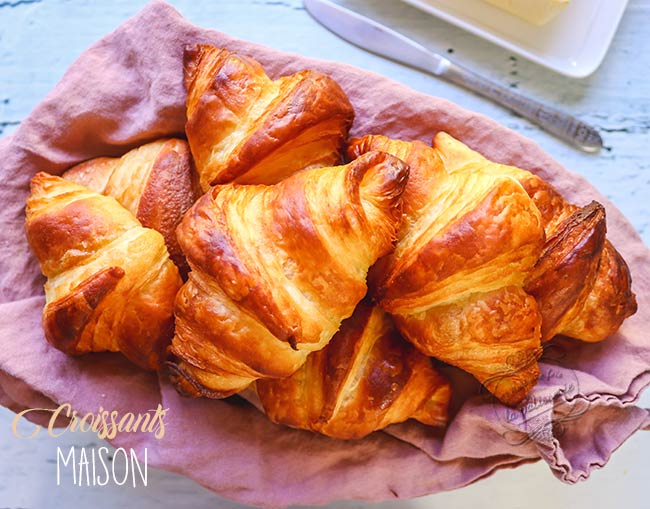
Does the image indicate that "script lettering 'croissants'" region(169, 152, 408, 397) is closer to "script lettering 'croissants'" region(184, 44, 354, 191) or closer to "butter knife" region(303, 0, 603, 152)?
"script lettering 'croissants'" region(184, 44, 354, 191)

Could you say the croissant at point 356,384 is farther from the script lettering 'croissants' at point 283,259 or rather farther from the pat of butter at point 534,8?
the pat of butter at point 534,8

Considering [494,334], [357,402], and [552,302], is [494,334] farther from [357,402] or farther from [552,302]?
[357,402]

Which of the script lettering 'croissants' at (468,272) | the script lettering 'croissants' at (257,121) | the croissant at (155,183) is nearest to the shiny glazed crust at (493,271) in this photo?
the script lettering 'croissants' at (468,272)

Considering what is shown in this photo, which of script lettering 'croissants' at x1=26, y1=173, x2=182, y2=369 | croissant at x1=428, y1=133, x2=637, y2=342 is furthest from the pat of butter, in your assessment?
script lettering 'croissants' at x1=26, y1=173, x2=182, y2=369

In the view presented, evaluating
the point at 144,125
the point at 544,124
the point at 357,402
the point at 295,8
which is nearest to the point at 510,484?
the point at 357,402

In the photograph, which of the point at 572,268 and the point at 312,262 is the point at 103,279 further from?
the point at 572,268

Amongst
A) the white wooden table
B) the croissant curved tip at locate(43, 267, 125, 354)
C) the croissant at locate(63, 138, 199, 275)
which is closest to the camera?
the croissant curved tip at locate(43, 267, 125, 354)
